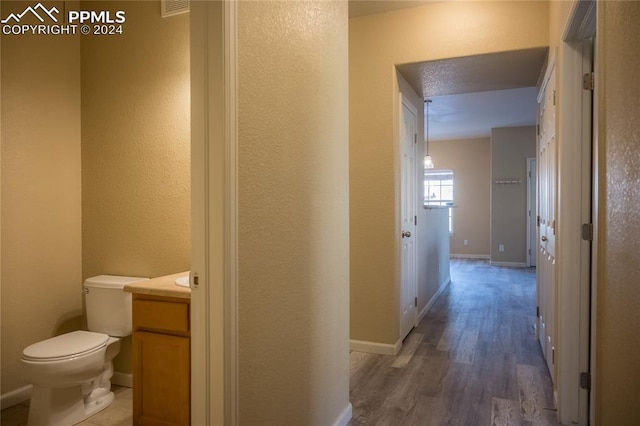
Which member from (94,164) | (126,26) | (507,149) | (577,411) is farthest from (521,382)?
(507,149)

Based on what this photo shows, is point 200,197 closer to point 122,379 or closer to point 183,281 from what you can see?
point 183,281

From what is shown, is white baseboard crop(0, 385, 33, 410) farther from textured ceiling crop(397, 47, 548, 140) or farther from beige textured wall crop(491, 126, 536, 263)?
beige textured wall crop(491, 126, 536, 263)

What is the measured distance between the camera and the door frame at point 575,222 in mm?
2145

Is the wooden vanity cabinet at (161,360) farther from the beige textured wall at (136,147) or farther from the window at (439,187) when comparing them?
the window at (439,187)

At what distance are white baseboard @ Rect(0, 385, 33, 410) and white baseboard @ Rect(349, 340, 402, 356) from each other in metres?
2.27

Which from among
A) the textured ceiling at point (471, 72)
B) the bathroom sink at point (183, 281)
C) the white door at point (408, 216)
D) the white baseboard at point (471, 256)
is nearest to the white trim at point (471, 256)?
the white baseboard at point (471, 256)

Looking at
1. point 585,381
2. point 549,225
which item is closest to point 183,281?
point 585,381

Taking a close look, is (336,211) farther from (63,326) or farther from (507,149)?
(507,149)

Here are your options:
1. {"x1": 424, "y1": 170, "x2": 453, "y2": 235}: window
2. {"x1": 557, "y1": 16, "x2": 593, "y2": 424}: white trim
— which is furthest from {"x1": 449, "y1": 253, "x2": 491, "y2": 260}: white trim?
{"x1": 557, "y1": 16, "x2": 593, "y2": 424}: white trim

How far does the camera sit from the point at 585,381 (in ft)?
7.13

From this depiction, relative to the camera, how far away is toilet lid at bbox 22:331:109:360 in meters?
2.13

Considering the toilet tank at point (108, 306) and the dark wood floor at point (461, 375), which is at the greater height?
the toilet tank at point (108, 306)

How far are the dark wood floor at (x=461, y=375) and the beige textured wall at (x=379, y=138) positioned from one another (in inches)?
15.3

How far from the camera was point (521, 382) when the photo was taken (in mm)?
2775
